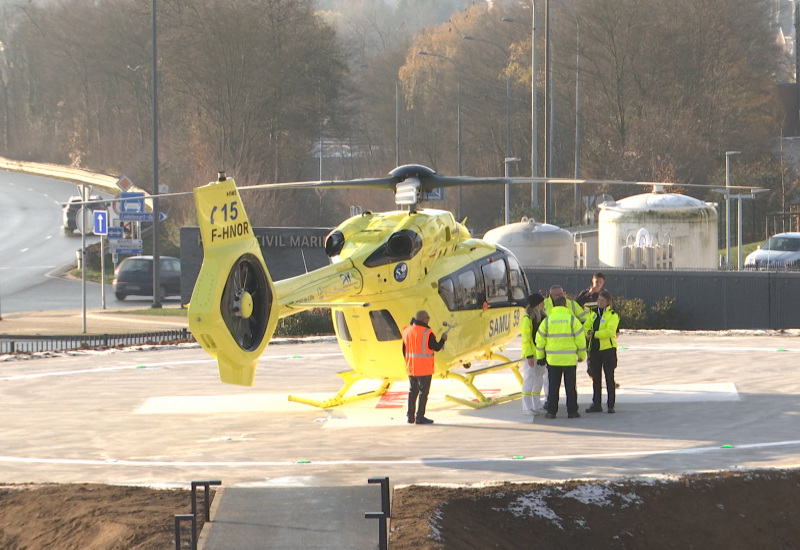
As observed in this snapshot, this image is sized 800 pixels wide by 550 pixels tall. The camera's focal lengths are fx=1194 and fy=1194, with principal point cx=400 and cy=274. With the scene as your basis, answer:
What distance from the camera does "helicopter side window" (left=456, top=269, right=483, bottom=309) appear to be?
61.2 ft

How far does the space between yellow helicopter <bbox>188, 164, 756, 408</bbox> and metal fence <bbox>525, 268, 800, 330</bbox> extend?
478 inches

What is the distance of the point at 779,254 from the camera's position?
48.8 metres

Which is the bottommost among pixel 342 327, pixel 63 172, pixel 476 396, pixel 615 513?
pixel 615 513

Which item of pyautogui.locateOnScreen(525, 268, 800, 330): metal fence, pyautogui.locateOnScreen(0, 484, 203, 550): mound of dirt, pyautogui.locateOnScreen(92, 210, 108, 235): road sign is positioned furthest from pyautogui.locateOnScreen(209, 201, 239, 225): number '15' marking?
pyautogui.locateOnScreen(92, 210, 108, 235): road sign

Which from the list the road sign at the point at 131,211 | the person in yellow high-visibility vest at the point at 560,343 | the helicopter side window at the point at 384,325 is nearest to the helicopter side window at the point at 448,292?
the helicopter side window at the point at 384,325

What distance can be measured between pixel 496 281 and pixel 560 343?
254 centimetres

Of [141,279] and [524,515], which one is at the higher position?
[141,279]

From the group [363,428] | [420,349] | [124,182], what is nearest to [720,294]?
[420,349]

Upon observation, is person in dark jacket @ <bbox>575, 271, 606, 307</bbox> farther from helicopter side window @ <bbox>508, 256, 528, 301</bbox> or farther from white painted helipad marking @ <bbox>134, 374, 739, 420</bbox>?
white painted helipad marking @ <bbox>134, 374, 739, 420</bbox>

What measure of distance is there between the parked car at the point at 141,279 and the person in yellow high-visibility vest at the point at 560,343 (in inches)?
1293

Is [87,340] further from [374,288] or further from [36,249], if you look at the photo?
[36,249]

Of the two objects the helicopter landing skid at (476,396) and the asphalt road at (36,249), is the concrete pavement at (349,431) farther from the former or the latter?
the asphalt road at (36,249)

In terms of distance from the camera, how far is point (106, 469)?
49.3 ft

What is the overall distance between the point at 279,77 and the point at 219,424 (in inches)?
2127
